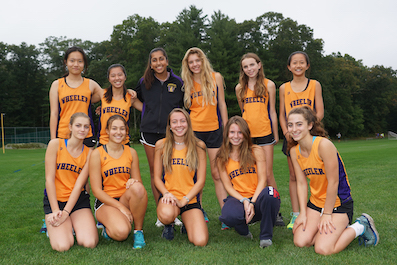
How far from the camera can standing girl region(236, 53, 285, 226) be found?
172 inches

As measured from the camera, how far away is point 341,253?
3141mm

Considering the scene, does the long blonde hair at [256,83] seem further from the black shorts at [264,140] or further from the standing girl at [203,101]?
the black shorts at [264,140]

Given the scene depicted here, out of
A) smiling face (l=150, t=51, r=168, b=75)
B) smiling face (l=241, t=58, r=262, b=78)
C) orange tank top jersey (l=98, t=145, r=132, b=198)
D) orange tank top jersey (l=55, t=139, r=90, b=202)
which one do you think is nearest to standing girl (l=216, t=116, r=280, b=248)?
smiling face (l=241, t=58, r=262, b=78)

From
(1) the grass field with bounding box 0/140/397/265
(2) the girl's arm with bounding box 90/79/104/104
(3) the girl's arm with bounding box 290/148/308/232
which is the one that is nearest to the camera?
(1) the grass field with bounding box 0/140/397/265

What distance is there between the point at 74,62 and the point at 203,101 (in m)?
1.81

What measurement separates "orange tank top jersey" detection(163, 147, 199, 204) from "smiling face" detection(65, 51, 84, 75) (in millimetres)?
1819

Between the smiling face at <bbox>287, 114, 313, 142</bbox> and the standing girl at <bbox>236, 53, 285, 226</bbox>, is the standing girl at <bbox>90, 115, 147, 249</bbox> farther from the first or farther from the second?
the smiling face at <bbox>287, 114, 313, 142</bbox>

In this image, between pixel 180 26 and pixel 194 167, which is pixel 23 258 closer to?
pixel 194 167

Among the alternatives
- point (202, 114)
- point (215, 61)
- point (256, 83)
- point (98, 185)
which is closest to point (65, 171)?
point (98, 185)

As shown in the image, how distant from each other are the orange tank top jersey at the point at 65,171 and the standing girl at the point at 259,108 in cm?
229

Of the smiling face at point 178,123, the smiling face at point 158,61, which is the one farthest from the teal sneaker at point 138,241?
the smiling face at point 158,61

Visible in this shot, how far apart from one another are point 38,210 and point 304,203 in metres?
4.35

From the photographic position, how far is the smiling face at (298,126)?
3.45m

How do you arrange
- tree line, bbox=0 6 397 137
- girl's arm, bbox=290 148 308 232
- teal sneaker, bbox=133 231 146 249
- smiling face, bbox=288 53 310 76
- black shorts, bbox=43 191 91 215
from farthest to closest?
tree line, bbox=0 6 397 137, smiling face, bbox=288 53 310 76, black shorts, bbox=43 191 91 215, girl's arm, bbox=290 148 308 232, teal sneaker, bbox=133 231 146 249
